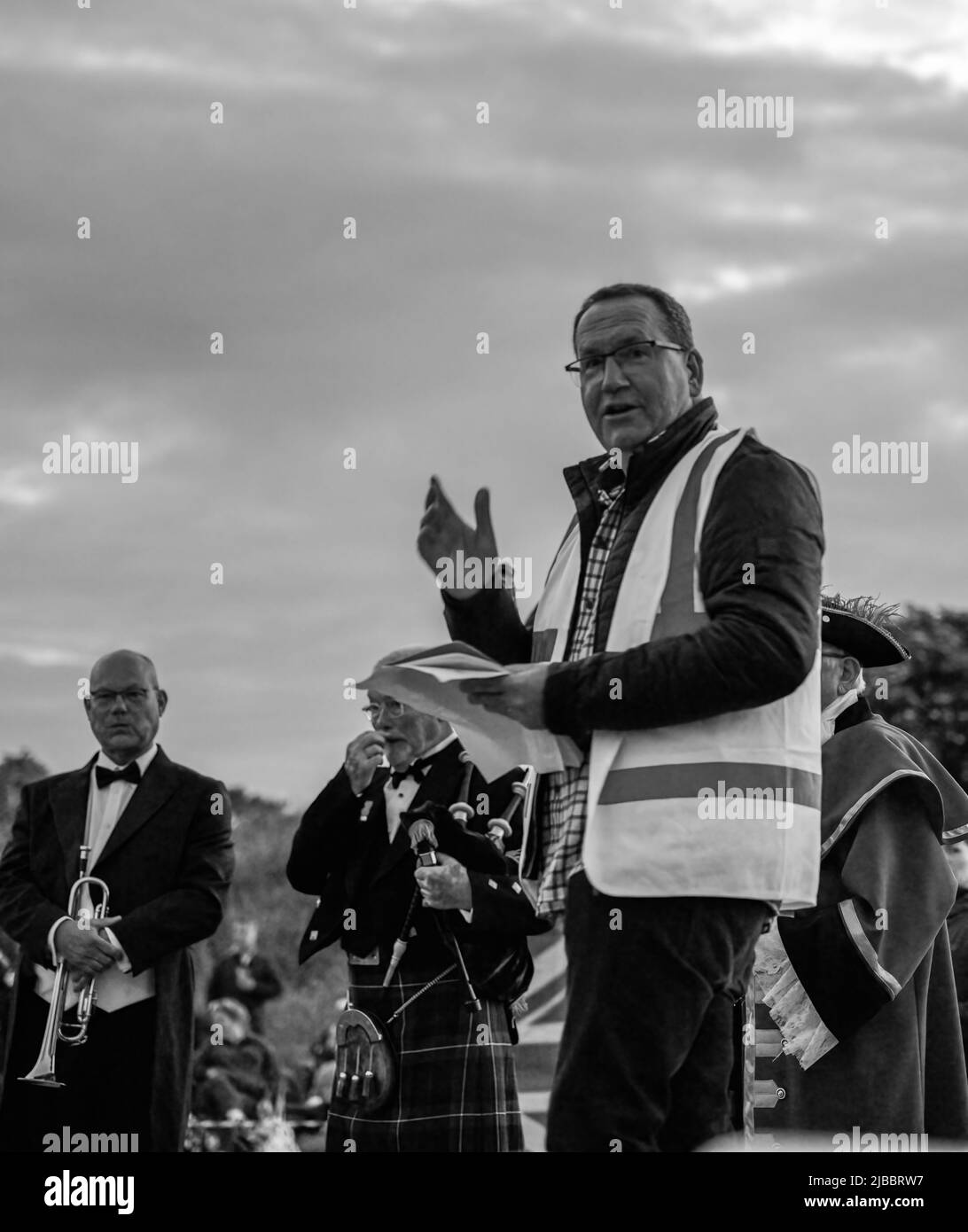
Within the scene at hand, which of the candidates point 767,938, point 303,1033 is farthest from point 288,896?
point 767,938

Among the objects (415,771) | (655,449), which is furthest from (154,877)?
(655,449)

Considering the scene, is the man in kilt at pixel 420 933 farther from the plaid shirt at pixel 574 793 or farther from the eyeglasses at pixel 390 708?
the plaid shirt at pixel 574 793

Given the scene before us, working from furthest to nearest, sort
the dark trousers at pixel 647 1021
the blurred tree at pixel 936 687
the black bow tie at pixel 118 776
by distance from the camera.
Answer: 1. the blurred tree at pixel 936 687
2. the black bow tie at pixel 118 776
3. the dark trousers at pixel 647 1021

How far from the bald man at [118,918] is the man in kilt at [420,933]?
42 cm

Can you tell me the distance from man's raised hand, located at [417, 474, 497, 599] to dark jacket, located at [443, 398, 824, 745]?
10.7 inches

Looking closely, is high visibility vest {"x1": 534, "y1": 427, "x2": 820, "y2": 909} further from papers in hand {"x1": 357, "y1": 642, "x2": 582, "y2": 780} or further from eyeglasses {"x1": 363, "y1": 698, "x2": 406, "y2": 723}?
eyeglasses {"x1": 363, "y1": 698, "x2": 406, "y2": 723}

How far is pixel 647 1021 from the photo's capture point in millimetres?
3213

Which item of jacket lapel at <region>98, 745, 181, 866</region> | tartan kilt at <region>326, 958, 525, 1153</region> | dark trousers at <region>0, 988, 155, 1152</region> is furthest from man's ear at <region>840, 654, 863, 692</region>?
dark trousers at <region>0, 988, 155, 1152</region>

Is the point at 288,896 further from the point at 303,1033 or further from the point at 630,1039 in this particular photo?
the point at 630,1039

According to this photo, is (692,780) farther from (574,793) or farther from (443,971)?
(443,971)

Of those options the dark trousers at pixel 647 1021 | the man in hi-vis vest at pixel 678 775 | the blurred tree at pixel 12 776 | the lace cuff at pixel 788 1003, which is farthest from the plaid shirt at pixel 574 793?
the blurred tree at pixel 12 776

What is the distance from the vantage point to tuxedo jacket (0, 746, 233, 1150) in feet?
20.4

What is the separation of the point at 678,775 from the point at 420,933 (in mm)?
2884

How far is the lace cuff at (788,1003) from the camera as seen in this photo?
183 inches
